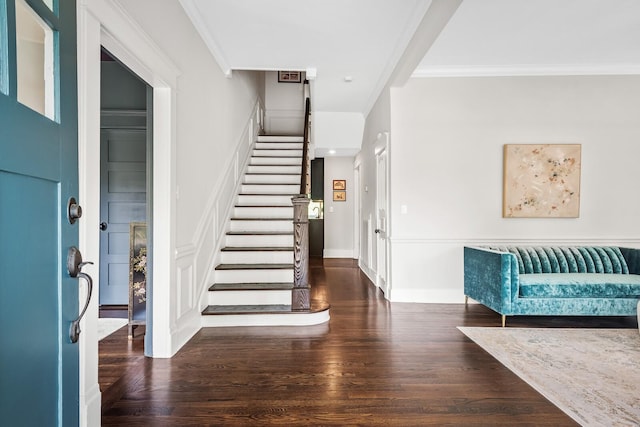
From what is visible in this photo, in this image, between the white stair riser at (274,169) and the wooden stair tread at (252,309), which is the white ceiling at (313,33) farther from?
the wooden stair tread at (252,309)

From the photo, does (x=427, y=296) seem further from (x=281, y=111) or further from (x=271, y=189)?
(x=281, y=111)

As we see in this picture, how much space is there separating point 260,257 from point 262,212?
860 millimetres

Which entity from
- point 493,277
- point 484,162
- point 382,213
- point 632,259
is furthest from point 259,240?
point 632,259

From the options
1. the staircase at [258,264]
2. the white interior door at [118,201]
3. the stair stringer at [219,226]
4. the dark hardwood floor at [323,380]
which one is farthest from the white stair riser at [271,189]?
the dark hardwood floor at [323,380]

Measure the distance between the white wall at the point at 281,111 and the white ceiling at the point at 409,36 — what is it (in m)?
3.09

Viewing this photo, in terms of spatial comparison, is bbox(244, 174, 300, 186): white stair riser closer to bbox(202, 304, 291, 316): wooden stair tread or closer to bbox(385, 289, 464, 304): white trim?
bbox(385, 289, 464, 304): white trim

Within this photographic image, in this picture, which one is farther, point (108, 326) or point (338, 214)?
point (338, 214)

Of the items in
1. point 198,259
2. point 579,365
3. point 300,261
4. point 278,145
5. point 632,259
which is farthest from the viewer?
point 278,145

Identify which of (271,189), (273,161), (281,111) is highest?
(281,111)

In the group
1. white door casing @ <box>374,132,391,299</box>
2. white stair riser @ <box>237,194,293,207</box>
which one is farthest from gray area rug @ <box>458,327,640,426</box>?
white stair riser @ <box>237,194,293,207</box>

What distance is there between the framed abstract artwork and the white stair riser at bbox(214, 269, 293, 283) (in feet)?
9.77

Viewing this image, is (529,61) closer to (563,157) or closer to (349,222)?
(563,157)

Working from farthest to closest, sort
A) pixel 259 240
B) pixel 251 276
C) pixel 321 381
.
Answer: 1. pixel 259 240
2. pixel 251 276
3. pixel 321 381

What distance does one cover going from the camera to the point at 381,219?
5.24 m
